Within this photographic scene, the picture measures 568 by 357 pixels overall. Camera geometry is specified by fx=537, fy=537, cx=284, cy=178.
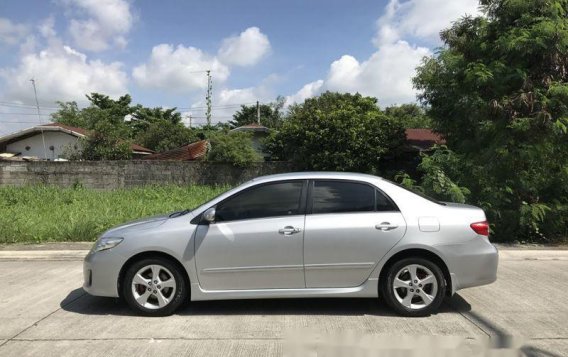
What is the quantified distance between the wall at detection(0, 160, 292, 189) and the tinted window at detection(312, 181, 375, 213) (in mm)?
14055

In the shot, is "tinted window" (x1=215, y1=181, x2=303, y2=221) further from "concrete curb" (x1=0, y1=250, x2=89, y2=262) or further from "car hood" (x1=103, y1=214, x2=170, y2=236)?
"concrete curb" (x1=0, y1=250, x2=89, y2=262)

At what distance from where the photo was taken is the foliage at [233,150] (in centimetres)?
2038

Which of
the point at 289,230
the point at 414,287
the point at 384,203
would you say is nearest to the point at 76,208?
the point at 289,230

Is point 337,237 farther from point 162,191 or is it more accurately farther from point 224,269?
point 162,191

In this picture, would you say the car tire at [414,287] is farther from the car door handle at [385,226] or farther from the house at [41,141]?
the house at [41,141]

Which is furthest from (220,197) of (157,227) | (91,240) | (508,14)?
(508,14)

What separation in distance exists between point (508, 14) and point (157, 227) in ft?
30.2

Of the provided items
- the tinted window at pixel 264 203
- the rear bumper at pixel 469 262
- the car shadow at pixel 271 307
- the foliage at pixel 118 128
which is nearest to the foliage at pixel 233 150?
the foliage at pixel 118 128

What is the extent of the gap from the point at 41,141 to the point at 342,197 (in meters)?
30.5

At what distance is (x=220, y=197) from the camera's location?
6.11 meters

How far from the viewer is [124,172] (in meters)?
20.5

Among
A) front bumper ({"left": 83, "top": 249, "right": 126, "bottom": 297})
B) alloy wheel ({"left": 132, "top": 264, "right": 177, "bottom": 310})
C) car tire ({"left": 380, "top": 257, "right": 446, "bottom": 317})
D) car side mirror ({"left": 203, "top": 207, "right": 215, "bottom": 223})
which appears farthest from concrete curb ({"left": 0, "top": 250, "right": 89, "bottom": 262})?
car tire ({"left": 380, "top": 257, "right": 446, "bottom": 317})

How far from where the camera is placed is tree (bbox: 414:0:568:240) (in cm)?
1024

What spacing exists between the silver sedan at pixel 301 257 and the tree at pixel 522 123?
5048 mm
